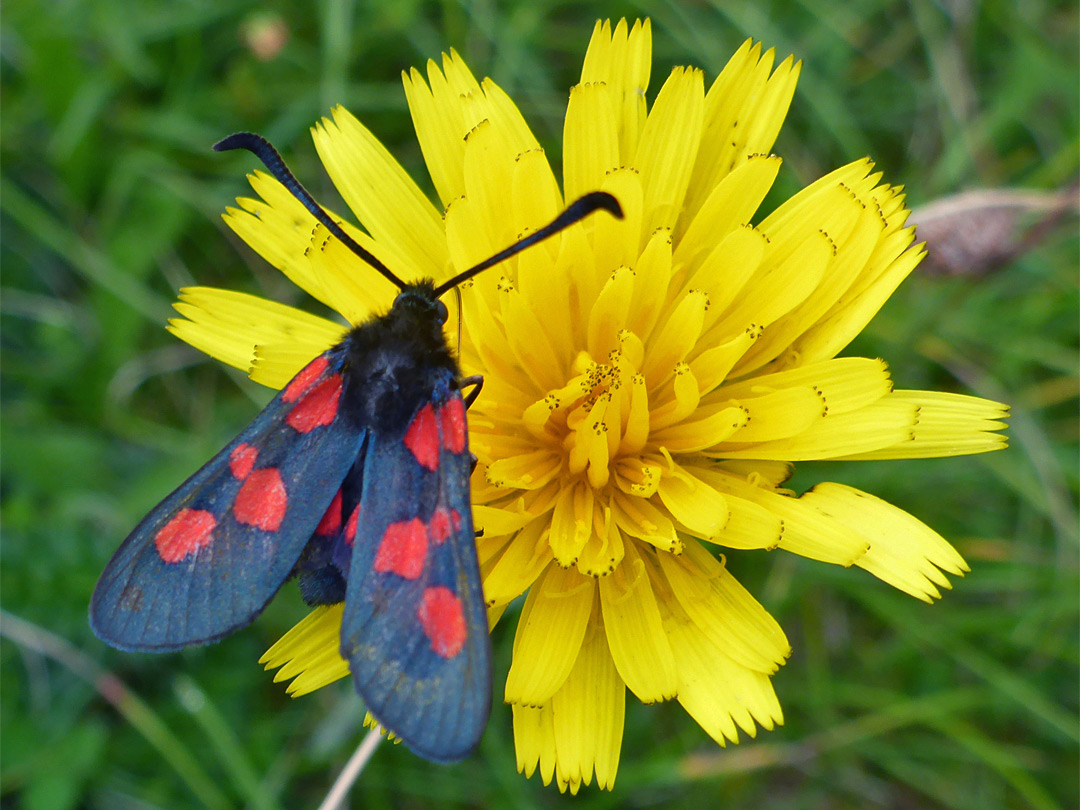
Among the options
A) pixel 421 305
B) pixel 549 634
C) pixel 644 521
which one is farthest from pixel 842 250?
pixel 549 634

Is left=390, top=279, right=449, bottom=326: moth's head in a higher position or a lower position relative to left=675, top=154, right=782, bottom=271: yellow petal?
lower

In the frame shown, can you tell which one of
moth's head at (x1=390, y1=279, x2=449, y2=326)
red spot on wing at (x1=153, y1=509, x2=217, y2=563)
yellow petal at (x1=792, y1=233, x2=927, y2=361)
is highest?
moth's head at (x1=390, y1=279, x2=449, y2=326)

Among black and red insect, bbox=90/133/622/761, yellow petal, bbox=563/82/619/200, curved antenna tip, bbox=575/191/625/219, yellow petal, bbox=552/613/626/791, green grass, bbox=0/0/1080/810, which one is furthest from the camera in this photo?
green grass, bbox=0/0/1080/810

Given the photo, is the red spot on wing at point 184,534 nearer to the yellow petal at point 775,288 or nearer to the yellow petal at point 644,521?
the yellow petal at point 644,521

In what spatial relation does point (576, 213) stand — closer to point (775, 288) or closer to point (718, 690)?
point (775, 288)

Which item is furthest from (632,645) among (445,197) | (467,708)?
(445,197)

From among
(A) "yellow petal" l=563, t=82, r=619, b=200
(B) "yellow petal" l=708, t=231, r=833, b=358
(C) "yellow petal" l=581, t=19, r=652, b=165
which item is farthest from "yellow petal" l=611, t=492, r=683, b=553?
(C) "yellow petal" l=581, t=19, r=652, b=165

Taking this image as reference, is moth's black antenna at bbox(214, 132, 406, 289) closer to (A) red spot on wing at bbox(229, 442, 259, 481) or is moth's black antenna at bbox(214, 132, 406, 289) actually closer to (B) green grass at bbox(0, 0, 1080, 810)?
(A) red spot on wing at bbox(229, 442, 259, 481)
